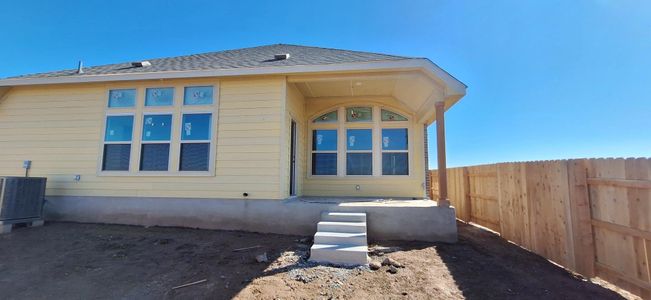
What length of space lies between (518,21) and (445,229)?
7.07 m

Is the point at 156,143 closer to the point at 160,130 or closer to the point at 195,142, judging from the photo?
the point at 160,130

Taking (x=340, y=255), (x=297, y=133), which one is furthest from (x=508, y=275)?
(x=297, y=133)

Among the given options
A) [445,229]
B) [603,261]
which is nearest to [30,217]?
[445,229]

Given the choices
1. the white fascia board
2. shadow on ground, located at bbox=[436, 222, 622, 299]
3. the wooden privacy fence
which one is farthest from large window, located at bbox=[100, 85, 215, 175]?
the wooden privacy fence

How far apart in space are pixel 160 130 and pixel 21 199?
269cm

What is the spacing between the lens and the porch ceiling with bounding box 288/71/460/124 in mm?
5371

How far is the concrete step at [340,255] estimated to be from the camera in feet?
12.3

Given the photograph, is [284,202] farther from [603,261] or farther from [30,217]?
[30,217]

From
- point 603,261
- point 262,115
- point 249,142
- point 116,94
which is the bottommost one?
point 603,261

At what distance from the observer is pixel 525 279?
335 cm

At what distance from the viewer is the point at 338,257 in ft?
12.4

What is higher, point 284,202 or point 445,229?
point 284,202

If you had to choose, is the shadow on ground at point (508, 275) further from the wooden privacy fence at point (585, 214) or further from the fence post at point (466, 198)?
the fence post at point (466, 198)

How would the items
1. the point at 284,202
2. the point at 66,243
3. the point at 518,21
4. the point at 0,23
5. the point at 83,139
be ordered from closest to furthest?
the point at 66,243 < the point at 284,202 < the point at 83,139 < the point at 518,21 < the point at 0,23
